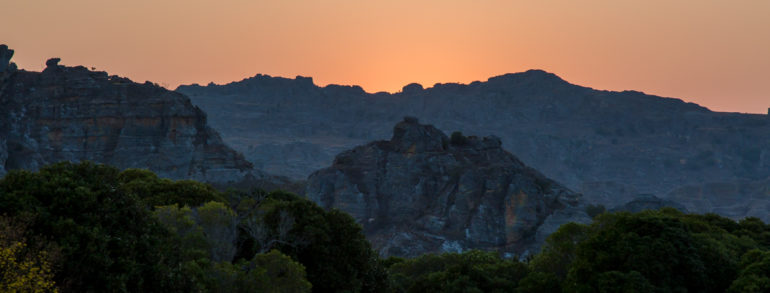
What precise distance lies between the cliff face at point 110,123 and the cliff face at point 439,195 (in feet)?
111

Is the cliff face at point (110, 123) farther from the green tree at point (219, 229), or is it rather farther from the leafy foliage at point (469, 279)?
the green tree at point (219, 229)

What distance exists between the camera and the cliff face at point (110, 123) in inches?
6752

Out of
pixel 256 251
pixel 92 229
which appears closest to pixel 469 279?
pixel 256 251

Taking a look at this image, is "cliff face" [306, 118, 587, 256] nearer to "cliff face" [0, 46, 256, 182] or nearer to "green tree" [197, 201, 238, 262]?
"cliff face" [0, 46, 256, 182]

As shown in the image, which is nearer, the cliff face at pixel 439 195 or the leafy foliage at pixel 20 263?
the leafy foliage at pixel 20 263

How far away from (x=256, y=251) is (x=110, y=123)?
5986 inches

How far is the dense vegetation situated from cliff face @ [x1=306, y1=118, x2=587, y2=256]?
2989 inches

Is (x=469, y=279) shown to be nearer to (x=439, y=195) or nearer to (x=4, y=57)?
(x=439, y=195)

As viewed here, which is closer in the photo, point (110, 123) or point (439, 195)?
point (439, 195)

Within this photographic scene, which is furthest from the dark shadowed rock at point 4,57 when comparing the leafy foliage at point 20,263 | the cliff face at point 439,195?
the leafy foliage at point 20,263

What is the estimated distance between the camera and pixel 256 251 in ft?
134

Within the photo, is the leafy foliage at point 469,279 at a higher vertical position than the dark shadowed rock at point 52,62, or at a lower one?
lower

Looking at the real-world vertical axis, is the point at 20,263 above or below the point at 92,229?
below

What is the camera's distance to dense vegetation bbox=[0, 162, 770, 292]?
2605cm
